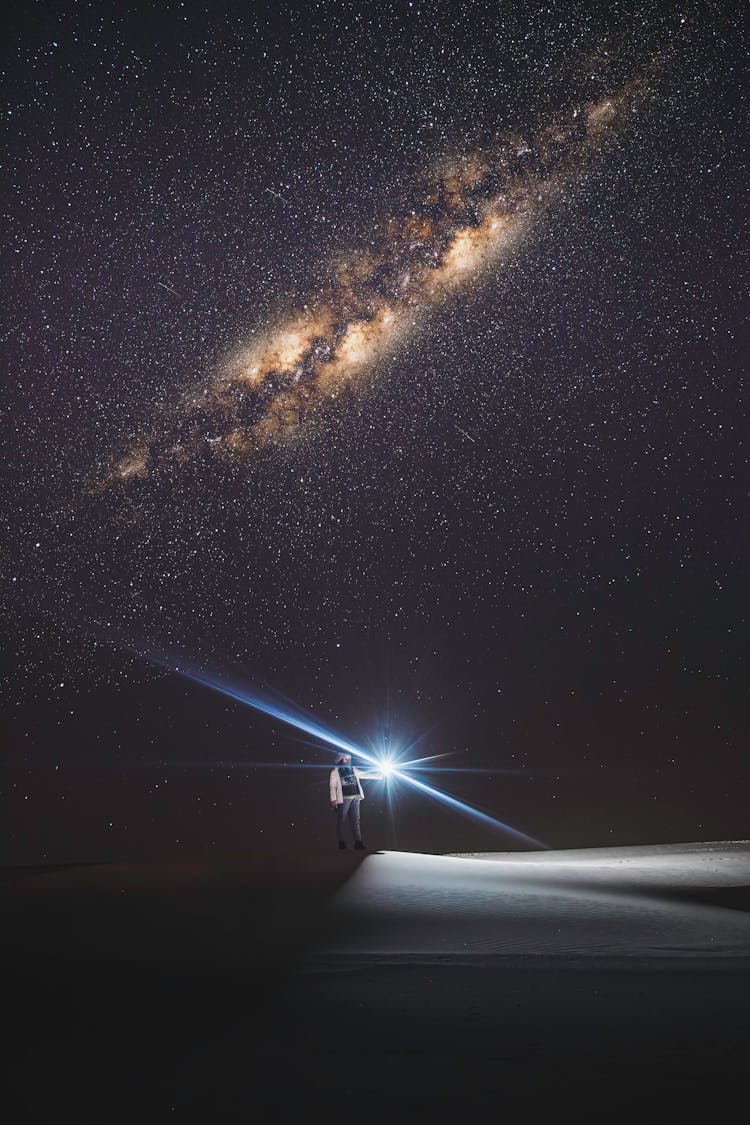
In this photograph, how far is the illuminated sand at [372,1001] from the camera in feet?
8.75

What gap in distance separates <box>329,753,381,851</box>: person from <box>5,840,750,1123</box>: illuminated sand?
11.8 feet

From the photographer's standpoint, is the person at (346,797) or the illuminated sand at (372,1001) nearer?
the illuminated sand at (372,1001)

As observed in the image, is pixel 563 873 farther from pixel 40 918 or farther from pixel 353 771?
pixel 40 918

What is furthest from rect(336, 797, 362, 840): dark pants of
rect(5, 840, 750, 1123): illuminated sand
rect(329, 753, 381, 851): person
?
rect(5, 840, 750, 1123): illuminated sand

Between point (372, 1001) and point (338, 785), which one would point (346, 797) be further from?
point (372, 1001)

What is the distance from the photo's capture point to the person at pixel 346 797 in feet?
36.9

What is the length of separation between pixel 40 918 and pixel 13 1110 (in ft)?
12.8

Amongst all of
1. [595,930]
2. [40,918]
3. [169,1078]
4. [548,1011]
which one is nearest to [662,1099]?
[548,1011]

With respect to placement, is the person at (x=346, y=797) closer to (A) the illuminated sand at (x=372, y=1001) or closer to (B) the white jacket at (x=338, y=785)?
(B) the white jacket at (x=338, y=785)

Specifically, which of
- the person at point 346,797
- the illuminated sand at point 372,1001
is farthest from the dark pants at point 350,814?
the illuminated sand at point 372,1001

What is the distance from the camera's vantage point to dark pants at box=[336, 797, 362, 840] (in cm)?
1123

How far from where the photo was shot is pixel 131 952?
5.00 meters

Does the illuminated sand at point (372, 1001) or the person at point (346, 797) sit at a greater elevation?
the person at point (346, 797)

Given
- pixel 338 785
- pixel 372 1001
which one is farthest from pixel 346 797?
pixel 372 1001
